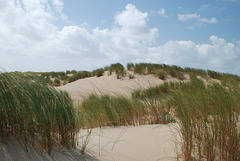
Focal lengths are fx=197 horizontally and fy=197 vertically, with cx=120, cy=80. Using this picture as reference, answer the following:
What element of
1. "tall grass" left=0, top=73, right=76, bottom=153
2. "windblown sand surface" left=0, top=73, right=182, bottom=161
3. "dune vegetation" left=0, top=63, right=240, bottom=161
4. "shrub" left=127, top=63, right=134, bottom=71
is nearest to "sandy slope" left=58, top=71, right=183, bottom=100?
"shrub" left=127, top=63, right=134, bottom=71

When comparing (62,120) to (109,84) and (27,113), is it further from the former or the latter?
(109,84)

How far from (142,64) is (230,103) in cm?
1072

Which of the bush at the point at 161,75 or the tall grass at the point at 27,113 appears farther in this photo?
the bush at the point at 161,75

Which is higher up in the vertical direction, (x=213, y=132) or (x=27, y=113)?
(x=27, y=113)

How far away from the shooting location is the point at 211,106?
2.54m

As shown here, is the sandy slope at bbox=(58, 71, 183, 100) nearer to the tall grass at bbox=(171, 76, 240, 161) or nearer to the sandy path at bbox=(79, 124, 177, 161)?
the sandy path at bbox=(79, 124, 177, 161)

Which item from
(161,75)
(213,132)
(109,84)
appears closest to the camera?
(213,132)

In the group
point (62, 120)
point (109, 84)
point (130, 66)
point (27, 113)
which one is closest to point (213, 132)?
point (62, 120)

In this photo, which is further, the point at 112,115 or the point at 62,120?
the point at 112,115

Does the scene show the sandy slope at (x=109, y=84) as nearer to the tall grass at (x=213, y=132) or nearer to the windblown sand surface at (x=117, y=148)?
the windblown sand surface at (x=117, y=148)

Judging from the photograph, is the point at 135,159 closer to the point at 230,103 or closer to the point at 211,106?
the point at 211,106

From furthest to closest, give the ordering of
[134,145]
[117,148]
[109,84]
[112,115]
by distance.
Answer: [109,84]
[112,115]
[134,145]
[117,148]

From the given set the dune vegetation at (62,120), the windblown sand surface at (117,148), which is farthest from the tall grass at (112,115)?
the dune vegetation at (62,120)

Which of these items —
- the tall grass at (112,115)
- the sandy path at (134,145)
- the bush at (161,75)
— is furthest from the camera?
the bush at (161,75)
